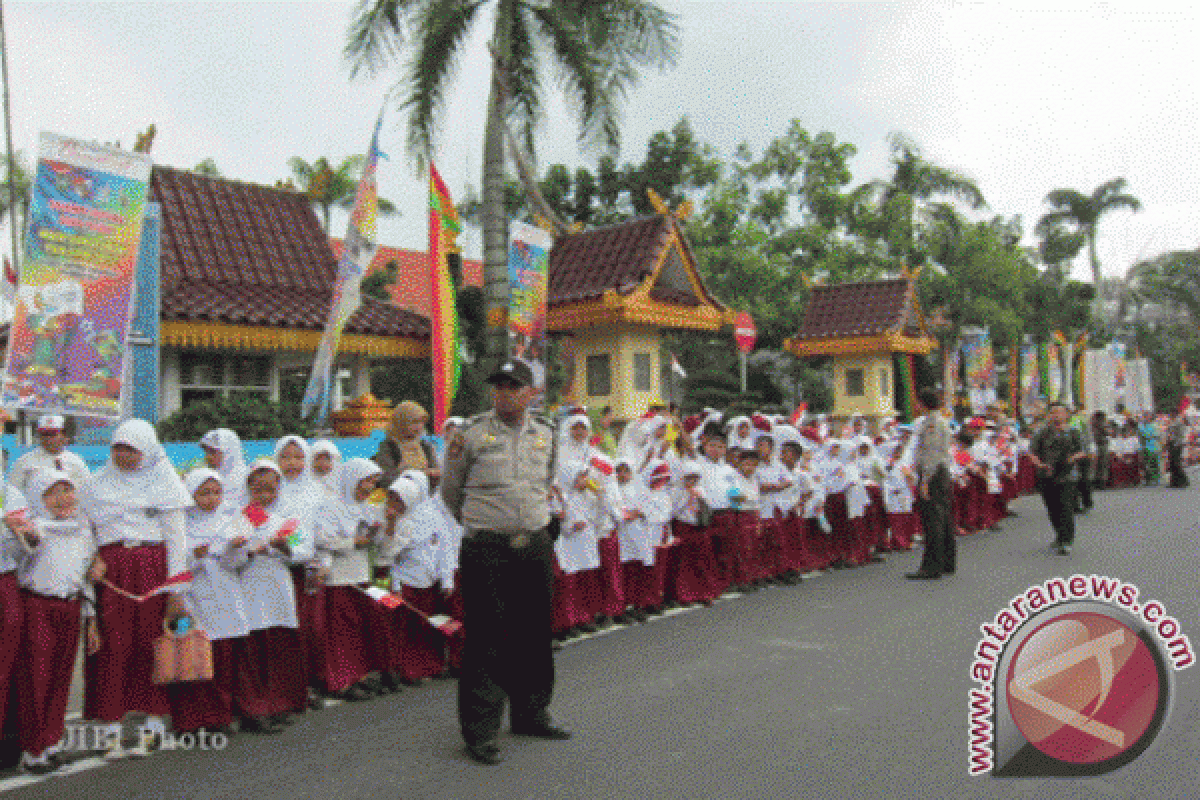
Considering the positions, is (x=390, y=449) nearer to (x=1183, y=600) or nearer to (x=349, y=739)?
(x=349, y=739)

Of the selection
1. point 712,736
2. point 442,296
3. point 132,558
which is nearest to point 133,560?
point 132,558

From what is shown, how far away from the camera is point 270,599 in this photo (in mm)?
5598

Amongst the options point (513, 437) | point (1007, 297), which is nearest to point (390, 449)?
point (513, 437)

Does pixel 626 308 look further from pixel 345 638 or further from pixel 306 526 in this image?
pixel 306 526

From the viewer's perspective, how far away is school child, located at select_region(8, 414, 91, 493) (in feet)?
17.0

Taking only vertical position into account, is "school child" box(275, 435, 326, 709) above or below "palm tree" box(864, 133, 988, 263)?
below

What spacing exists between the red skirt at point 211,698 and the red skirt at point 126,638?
130 mm

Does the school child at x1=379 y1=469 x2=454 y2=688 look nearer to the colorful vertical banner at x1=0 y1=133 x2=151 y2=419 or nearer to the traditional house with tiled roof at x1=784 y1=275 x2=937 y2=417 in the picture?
the colorful vertical banner at x1=0 y1=133 x2=151 y2=419

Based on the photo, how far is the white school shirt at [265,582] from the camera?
18.1 ft

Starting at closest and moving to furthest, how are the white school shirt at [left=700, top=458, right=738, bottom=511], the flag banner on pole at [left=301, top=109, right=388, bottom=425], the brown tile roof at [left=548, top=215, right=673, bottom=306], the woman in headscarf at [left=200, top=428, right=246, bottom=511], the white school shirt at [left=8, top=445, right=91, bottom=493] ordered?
1. the white school shirt at [left=8, top=445, right=91, bottom=493]
2. the woman in headscarf at [left=200, top=428, right=246, bottom=511]
3. the white school shirt at [left=700, top=458, right=738, bottom=511]
4. the flag banner on pole at [left=301, top=109, right=388, bottom=425]
5. the brown tile roof at [left=548, top=215, right=673, bottom=306]

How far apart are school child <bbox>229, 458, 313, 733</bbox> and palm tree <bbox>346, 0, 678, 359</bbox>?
899 cm

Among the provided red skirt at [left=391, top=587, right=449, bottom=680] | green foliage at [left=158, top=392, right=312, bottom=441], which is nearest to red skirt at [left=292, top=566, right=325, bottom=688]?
red skirt at [left=391, top=587, right=449, bottom=680]

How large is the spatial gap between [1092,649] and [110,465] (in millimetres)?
4775

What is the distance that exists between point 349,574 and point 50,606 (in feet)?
5.60
